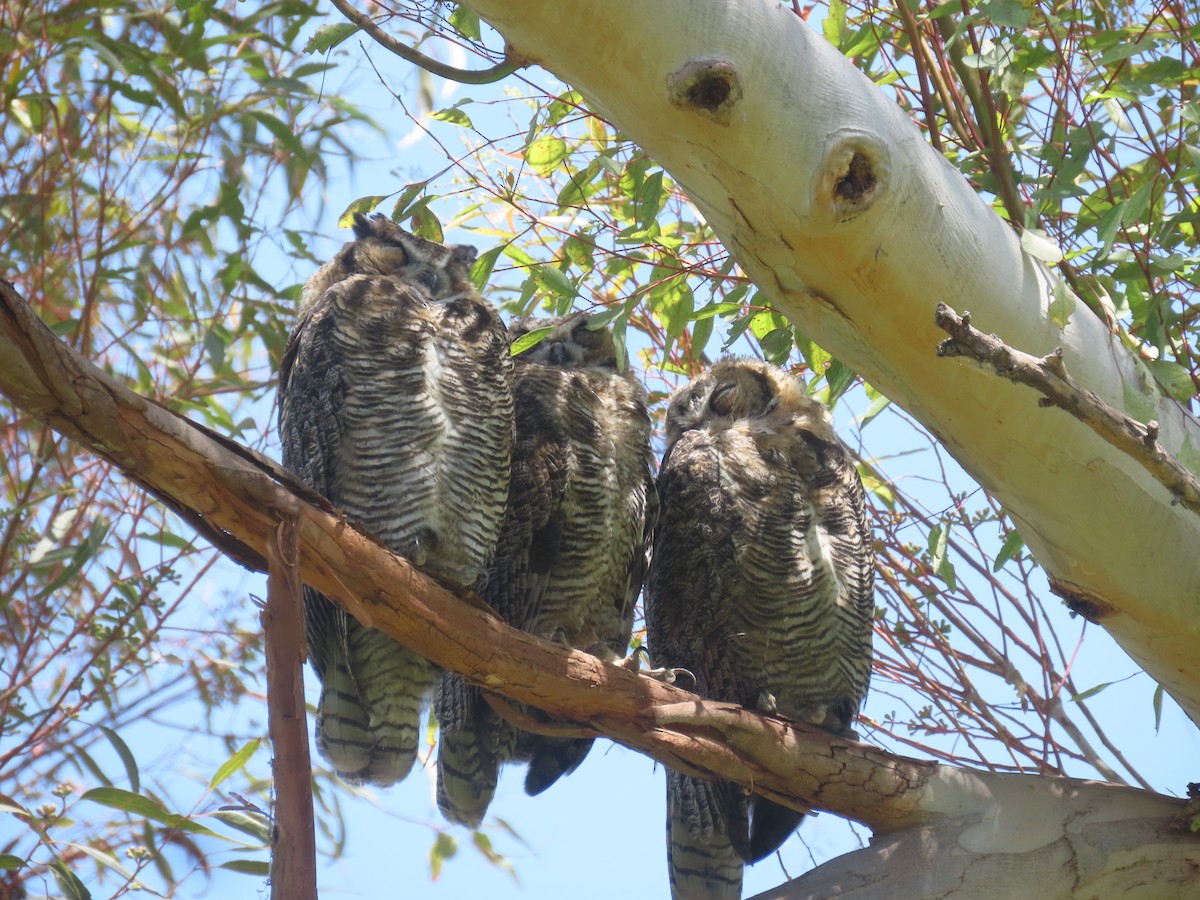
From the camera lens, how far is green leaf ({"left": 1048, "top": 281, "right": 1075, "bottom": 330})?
1735 mm

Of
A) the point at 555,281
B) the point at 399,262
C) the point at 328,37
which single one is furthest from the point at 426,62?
the point at 399,262

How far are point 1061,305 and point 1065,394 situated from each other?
0.89 feet

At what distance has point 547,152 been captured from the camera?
2.73m

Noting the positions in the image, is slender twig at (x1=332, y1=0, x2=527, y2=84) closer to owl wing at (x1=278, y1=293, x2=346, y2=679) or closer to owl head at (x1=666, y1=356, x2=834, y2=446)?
owl wing at (x1=278, y1=293, x2=346, y2=679)

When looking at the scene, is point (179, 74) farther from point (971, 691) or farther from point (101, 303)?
point (971, 691)

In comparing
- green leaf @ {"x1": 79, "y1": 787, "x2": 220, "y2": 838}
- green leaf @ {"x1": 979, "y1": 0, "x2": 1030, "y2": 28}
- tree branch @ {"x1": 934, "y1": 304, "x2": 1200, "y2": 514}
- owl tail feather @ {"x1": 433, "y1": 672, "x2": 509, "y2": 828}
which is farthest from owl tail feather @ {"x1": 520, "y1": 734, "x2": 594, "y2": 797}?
green leaf @ {"x1": 979, "y1": 0, "x2": 1030, "y2": 28}

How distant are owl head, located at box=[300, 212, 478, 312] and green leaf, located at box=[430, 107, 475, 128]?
0.31m

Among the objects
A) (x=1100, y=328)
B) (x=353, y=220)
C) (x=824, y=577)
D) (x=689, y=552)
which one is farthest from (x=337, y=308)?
(x=1100, y=328)

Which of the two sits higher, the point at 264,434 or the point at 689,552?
the point at 264,434

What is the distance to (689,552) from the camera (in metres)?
2.81

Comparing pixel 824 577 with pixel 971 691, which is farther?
pixel 971 691

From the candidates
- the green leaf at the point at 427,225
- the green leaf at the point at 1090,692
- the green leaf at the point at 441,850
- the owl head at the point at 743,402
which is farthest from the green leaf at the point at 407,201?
the green leaf at the point at 441,850

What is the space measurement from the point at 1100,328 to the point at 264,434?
238 cm

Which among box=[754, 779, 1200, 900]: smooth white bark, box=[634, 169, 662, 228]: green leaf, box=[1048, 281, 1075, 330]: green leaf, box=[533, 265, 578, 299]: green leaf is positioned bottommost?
box=[754, 779, 1200, 900]: smooth white bark
